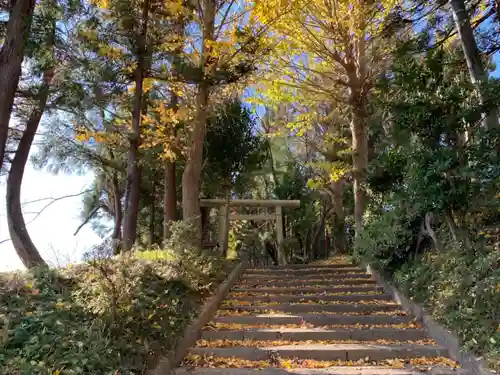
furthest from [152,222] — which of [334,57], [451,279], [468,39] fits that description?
[451,279]

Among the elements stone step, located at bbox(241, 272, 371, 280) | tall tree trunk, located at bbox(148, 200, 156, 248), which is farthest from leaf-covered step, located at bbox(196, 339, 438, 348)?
tall tree trunk, located at bbox(148, 200, 156, 248)

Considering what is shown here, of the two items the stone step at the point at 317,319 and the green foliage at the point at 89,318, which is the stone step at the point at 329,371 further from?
the stone step at the point at 317,319

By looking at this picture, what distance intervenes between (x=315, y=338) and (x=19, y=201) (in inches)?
204

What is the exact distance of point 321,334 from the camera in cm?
501

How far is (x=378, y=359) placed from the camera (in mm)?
4340

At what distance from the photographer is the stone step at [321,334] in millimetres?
4961

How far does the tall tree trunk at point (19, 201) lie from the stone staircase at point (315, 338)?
10.6 ft

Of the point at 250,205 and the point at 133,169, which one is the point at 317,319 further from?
the point at 250,205

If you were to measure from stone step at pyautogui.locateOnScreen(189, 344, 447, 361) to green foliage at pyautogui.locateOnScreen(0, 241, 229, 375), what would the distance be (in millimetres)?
592

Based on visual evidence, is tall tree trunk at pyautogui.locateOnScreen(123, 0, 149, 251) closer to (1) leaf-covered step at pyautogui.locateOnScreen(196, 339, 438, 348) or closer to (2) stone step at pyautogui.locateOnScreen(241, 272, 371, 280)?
(2) stone step at pyautogui.locateOnScreen(241, 272, 371, 280)

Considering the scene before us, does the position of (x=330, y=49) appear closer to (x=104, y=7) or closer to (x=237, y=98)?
(x=237, y=98)

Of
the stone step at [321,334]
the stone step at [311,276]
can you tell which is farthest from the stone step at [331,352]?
the stone step at [311,276]

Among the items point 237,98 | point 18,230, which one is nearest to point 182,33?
point 237,98

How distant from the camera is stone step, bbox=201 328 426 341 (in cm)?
496
